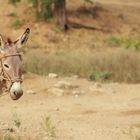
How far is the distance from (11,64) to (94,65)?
435 inches

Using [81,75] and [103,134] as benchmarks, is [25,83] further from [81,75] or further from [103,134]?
[103,134]

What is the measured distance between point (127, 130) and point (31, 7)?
21.2m

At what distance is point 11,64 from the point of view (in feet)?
30.0

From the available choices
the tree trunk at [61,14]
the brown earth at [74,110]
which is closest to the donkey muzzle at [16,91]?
the brown earth at [74,110]

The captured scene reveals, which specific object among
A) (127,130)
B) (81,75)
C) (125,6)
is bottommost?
(125,6)

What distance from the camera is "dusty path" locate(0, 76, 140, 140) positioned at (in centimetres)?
1166

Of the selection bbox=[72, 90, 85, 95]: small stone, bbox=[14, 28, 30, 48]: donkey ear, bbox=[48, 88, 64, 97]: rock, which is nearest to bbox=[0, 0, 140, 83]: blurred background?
bbox=[72, 90, 85, 95]: small stone

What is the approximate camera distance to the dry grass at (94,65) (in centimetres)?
1942

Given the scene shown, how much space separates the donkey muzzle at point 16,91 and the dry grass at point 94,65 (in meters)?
10.1

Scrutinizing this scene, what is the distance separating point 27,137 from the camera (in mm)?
10586

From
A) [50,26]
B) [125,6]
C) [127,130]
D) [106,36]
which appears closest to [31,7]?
[50,26]

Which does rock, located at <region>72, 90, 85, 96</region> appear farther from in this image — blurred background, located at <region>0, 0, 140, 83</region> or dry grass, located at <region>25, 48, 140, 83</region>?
blurred background, located at <region>0, 0, 140, 83</region>

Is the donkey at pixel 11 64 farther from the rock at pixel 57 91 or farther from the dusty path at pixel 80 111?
the rock at pixel 57 91

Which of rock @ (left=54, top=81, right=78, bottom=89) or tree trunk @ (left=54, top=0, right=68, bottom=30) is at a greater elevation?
rock @ (left=54, top=81, right=78, bottom=89)
